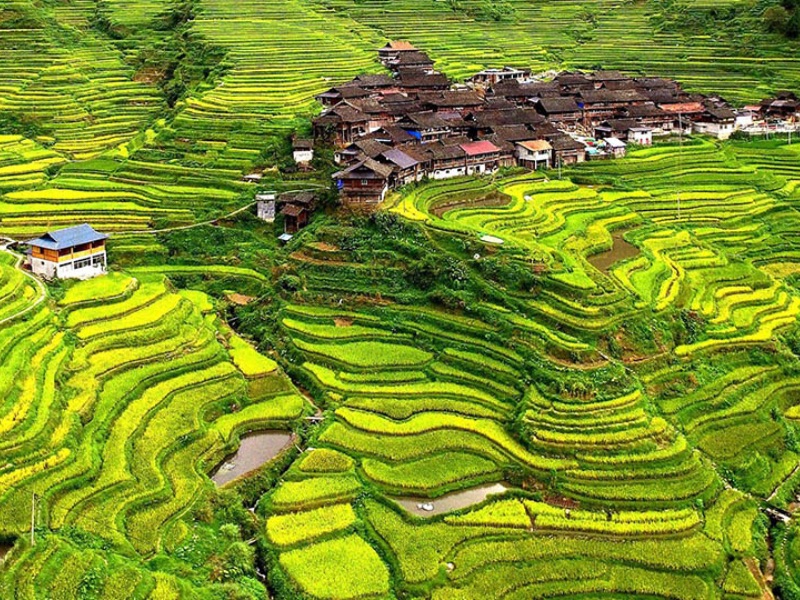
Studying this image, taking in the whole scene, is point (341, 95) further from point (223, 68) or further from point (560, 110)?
point (223, 68)

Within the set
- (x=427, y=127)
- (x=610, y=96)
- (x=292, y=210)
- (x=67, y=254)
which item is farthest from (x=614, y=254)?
(x=67, y=254)

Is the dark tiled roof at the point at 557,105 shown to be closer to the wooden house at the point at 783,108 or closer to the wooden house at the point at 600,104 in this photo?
the wooden house at the point at 600,104

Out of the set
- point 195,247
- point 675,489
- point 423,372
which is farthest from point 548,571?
point 195,247

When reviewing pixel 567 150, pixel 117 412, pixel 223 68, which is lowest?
pixel 117 412

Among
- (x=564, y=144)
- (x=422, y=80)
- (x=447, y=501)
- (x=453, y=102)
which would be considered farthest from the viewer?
(x=422, y=80)

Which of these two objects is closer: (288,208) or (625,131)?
(288,208)

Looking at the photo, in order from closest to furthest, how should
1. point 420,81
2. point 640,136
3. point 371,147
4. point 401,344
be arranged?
point 401,344
point 371,147
point 640,136
point 420,81

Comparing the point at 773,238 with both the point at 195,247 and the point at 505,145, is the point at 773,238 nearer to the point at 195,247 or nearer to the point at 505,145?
the point at 505,145
